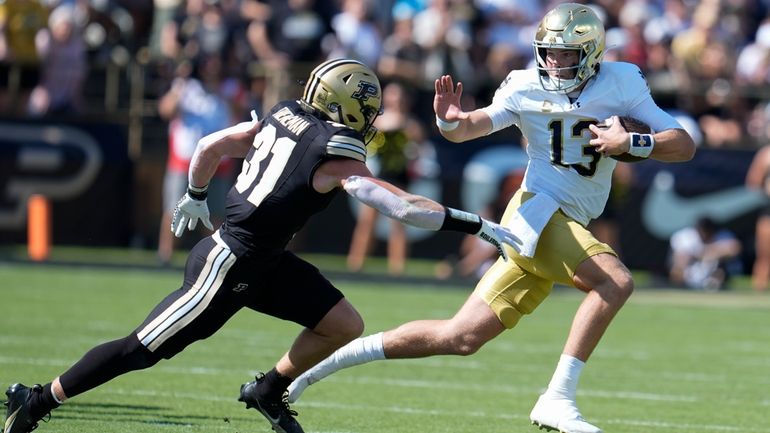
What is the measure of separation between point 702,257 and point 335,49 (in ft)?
15.6

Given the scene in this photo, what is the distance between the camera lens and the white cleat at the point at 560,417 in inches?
224

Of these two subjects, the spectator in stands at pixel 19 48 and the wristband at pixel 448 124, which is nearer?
the wristband at pixel 448 124

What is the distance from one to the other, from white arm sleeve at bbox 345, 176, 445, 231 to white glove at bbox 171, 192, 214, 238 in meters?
1.13

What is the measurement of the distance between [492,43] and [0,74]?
18.8ft

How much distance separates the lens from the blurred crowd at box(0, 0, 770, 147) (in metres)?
15.7

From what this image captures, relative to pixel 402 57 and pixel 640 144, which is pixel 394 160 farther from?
pixel 640 144

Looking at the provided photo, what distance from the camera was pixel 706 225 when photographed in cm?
1486

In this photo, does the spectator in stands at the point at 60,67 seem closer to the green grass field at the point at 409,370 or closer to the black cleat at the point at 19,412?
the green grass field at the point at 409,370

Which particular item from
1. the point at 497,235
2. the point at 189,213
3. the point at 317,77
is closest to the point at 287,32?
the point at 189,213

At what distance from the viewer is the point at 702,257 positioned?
1488 cm

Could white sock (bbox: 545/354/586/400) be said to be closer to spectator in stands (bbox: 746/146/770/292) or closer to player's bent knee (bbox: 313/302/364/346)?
player's bent knee (bbox: 313/302/364/346)

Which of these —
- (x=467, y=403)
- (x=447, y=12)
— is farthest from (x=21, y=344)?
(x=447, y=12)

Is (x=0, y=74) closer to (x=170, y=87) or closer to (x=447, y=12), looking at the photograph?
(x=170, y=87)

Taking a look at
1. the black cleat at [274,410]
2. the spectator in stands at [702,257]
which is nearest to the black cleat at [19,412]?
the black cleat at [274,410]
